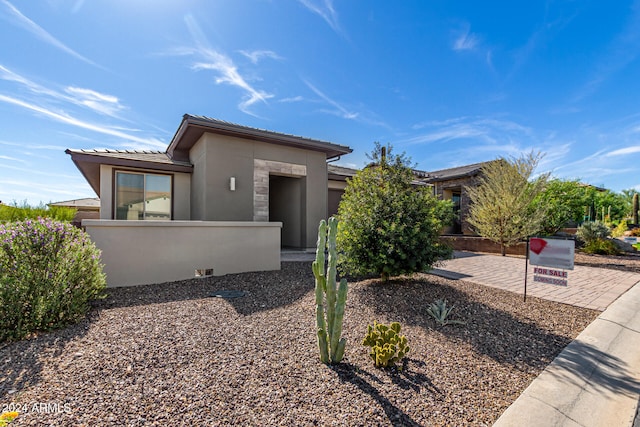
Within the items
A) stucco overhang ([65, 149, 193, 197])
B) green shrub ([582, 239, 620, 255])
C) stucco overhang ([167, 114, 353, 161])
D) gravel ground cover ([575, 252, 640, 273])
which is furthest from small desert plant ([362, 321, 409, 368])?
green shrub ([582, 239, 620, 255])

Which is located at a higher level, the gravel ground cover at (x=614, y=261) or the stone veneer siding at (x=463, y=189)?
the stone veneer siding at (x=463, y=189)

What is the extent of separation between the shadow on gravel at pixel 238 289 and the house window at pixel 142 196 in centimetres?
482

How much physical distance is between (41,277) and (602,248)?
17193mm

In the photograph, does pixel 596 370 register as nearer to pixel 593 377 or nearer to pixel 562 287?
pixel 593 377

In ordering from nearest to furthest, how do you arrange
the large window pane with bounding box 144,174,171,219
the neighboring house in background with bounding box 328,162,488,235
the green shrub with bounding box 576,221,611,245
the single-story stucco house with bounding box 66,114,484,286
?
the single-story stucco house with bounding box 66,114,484,286, the large window pane with bounding box 144,174,171,219, the green shrub with bounding box 576,221,611,245, the neighboring house in background with bounding box 328,162,488,235

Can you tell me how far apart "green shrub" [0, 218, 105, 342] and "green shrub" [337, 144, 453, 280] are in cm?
397

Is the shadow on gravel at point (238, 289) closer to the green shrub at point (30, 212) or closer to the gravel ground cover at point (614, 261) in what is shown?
the green shrub at point (30, 212)

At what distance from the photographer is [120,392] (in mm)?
2131

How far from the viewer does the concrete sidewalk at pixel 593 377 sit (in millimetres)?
2062

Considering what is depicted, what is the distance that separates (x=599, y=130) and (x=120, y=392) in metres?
21.3

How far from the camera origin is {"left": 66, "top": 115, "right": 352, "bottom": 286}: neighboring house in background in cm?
576

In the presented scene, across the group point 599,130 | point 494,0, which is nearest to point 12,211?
point 494,0

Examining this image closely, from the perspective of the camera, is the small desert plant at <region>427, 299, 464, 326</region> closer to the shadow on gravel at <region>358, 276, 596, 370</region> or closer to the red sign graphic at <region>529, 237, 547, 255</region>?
the shadow on gravel at <region>358, 276, 596, 370</region>

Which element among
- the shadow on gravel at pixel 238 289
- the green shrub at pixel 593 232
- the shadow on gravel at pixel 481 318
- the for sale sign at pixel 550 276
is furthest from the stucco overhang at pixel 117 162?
the green shrub at pixel 593 232
